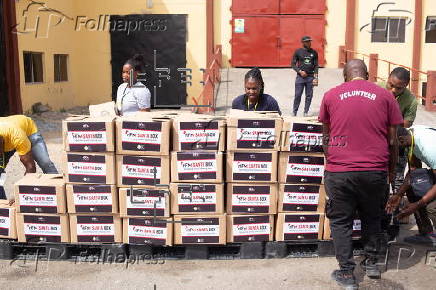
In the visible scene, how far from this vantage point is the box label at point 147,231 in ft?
14.0

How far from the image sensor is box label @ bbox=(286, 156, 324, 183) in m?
4.25

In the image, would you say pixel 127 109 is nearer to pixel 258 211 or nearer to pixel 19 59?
pixel 258 211

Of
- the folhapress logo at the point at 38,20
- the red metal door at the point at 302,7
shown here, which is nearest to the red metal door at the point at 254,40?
the red metal door at the point at 302,7

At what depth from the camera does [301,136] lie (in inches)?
166

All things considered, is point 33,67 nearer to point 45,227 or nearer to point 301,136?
point 45,227

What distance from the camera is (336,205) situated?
3.78 meters

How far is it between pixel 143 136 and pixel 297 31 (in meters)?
12.8

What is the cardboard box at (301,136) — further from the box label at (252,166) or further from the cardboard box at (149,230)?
the cardboard box at (149,230)

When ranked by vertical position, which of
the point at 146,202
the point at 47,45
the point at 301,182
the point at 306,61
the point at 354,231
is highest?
the point at 47,45

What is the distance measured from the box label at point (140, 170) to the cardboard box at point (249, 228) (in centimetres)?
77

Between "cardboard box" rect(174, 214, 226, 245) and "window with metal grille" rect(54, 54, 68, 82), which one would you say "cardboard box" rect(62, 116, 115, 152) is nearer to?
"cardboard box" rect(174, 214, 226, 245)

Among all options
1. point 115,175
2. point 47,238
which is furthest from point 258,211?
point 47,238

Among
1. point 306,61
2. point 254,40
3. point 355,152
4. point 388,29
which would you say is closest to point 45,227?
point 355,152

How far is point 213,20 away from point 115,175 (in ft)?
40.8
